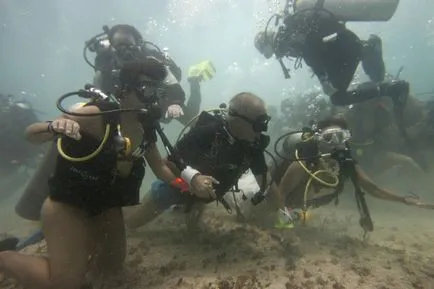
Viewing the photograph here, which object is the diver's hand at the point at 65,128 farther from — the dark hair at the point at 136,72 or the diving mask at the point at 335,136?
the diving mask at the point at 335,136

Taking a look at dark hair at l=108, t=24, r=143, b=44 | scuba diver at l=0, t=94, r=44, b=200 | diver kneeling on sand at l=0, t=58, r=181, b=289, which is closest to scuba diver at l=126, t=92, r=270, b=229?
diver kneeling on sand at l=0, t=58, r=181, b=289

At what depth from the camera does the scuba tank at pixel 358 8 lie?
25.3ft

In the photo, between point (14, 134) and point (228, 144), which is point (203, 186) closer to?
point (228, 144)

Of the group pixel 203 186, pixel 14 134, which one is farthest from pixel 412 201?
pixel 14 134

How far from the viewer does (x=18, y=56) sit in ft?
202

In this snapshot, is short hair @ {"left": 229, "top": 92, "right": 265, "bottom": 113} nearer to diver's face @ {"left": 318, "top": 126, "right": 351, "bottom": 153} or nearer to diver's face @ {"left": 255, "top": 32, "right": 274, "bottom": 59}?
diver's face @ {"left": 318, "top": 126, "right": 351, "bottom": 153}

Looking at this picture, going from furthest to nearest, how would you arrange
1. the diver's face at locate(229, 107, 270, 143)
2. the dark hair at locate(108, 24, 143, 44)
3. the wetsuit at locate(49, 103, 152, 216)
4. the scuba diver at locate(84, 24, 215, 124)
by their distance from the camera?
the dark hair at locate(108, 24, 143, 44), the scuba diver at locate(84, 24, 215, 124), the diver's face at locate(229, 107, 270, 143), the wetsuit at locate(49, 103, 152, 216)

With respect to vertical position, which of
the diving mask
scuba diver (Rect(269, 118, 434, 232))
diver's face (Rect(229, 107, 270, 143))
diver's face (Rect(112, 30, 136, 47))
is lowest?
scuba diver (Rect(269, 118, 434, 232))

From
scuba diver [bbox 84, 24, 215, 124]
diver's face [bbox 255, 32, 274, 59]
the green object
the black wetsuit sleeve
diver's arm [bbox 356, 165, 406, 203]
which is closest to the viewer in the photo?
the black wetsuit sleeve

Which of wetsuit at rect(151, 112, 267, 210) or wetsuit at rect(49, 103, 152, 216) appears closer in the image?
wetsuit at rect(49, 103, 152, 216)

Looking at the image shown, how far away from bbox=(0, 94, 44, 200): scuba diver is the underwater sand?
258 inches

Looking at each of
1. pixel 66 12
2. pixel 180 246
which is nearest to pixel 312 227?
pixel 180 246

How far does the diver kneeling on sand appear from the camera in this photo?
3762 millimetres

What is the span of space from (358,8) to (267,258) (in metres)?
5.77
